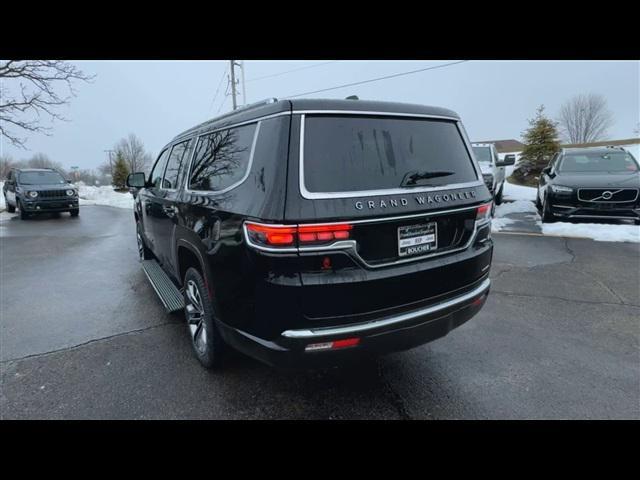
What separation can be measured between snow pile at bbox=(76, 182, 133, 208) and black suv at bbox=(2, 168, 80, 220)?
4.28 metres

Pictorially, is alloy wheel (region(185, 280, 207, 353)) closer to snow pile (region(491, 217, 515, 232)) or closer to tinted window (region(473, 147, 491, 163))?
snow pile (region(491, 217, 515, 232))

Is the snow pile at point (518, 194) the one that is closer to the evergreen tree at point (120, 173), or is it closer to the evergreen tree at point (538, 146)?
the evergreen tree at point (538, 146)

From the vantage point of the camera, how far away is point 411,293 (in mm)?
2184

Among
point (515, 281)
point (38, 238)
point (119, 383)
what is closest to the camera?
A: point (119, 383)

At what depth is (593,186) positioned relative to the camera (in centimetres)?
743

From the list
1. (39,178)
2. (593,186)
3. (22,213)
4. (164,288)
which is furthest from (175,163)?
(39,178)

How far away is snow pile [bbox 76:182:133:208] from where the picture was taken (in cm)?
1939

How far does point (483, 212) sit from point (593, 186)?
668cm

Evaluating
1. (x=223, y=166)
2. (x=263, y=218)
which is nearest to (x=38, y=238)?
(x=223, y=166)

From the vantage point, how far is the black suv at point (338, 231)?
191 centimetres
